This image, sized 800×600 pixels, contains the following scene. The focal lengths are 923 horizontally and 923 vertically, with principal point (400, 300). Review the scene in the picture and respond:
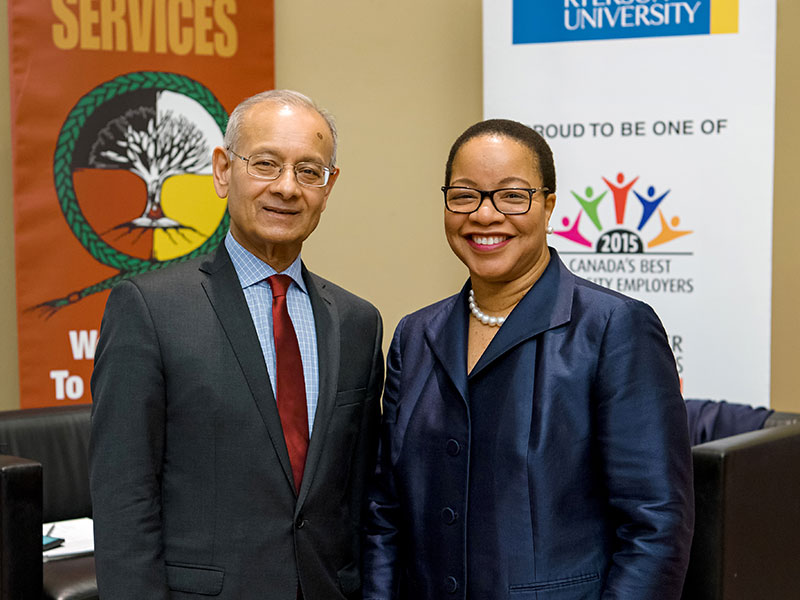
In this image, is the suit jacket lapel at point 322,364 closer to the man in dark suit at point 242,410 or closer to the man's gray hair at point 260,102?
the man in dark suit at point 242,410

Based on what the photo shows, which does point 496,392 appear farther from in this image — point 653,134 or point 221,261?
point 653,134

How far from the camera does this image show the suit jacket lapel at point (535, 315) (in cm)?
177

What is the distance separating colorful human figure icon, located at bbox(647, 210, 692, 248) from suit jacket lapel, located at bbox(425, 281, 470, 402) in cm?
236

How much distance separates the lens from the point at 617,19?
411 centimetres

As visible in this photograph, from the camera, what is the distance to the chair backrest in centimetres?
383

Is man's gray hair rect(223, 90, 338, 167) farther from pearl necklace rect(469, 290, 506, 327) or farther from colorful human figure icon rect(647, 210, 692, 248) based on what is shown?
colorful human figure icon rect(647, 210, 692, 248)

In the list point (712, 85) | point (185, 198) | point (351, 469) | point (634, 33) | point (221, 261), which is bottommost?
point (351, 469)

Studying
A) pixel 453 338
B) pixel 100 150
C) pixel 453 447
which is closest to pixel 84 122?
pixel 100 150

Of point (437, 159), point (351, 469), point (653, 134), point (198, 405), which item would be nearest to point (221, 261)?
point (198, 405)

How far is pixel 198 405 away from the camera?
1.77 meters

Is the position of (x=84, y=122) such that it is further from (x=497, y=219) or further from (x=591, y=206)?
(x=497, y=219)

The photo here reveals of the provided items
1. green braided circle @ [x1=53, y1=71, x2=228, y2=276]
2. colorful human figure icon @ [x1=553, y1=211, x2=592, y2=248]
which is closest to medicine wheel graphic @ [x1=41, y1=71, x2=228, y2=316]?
green braided circle @ [x1=53, y1=71, x2=228, y2=276]

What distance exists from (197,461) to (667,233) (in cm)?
287

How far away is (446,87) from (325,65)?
643mm
